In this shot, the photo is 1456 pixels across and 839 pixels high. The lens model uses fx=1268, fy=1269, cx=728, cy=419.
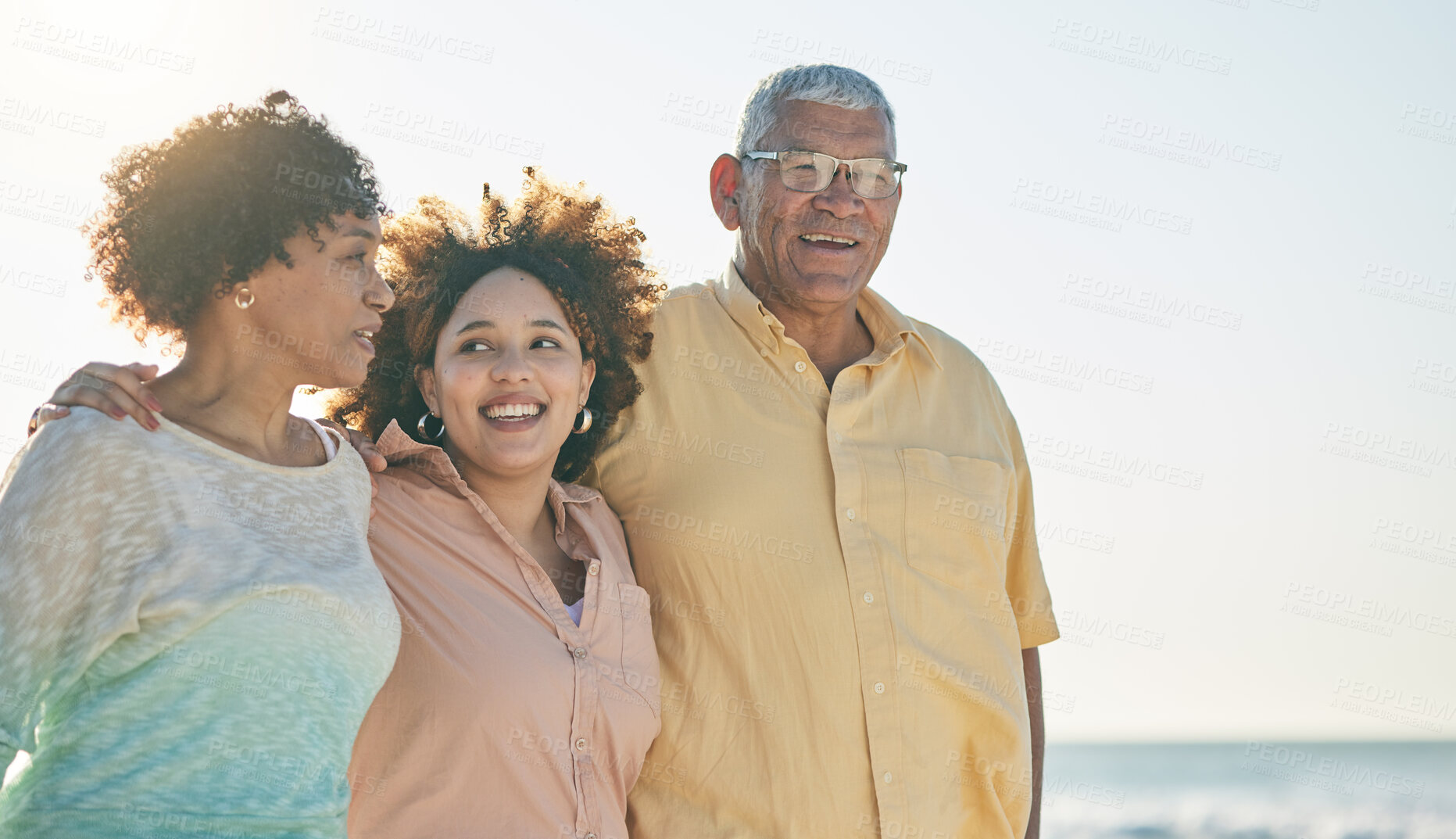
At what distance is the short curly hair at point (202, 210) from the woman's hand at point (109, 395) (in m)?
0.28

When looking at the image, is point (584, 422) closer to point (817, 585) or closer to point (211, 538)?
point (817, 585)

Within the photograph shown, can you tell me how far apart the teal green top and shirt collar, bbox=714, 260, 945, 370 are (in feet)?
5.34

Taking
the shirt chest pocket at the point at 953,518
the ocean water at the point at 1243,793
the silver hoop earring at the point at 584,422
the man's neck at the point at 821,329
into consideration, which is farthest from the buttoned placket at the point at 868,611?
the ocean water at the point at 1243,793

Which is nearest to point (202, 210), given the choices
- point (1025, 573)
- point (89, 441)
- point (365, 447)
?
point (89, 441)

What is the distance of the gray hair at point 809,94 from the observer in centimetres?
380

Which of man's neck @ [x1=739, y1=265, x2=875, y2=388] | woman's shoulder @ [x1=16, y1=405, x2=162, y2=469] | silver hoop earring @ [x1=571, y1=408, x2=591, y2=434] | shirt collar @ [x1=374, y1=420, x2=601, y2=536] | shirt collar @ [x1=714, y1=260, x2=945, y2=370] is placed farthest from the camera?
man's neck @ [x1=739, y1=265, x2=875, y2=388]

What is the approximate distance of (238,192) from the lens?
2.71 metres

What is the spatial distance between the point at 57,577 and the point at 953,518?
231 centimetres

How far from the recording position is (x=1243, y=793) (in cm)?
1852

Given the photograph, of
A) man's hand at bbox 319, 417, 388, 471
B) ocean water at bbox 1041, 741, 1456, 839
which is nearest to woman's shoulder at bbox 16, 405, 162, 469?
man's hand at bbox 319, 417, 388, 471

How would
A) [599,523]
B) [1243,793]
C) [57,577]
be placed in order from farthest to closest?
[1243,793] → [599,523] → [57,577]

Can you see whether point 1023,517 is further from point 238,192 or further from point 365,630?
point 238,192

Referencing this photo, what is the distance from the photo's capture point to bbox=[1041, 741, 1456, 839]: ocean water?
15180 millimetres

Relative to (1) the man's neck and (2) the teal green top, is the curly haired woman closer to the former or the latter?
(2) the teal green top
